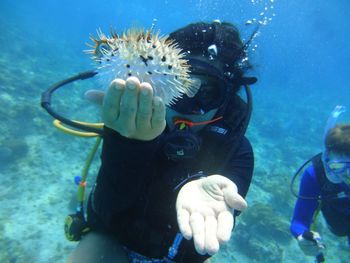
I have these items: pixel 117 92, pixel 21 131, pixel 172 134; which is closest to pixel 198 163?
pixel 172 134

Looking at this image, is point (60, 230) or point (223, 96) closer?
point (223, 96)

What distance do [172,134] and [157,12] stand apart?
4363 inches

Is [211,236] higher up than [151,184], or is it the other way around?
[211,236]

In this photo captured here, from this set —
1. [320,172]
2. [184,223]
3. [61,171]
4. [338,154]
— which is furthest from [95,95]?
[61,171]

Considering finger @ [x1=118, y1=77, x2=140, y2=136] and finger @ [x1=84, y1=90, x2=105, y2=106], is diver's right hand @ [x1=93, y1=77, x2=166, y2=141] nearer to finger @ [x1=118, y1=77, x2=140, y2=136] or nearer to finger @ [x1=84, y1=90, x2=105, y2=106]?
finger @ [x1=118, y1=77, x2=140, y2=136]

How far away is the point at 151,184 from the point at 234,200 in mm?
985

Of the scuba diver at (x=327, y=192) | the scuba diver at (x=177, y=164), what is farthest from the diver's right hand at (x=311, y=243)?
the scuba diver at (x=177, y=164)

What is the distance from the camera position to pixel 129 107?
4.88 ft

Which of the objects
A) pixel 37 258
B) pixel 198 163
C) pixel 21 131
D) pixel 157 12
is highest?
pixel 157 12

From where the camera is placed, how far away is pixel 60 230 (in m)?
7.15

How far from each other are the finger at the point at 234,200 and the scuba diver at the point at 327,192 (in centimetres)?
351

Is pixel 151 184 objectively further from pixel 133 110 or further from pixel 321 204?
pixel 321 204

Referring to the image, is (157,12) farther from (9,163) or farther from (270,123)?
(9,163)

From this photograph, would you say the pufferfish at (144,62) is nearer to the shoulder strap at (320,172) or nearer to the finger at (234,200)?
the finger at (234,200)
